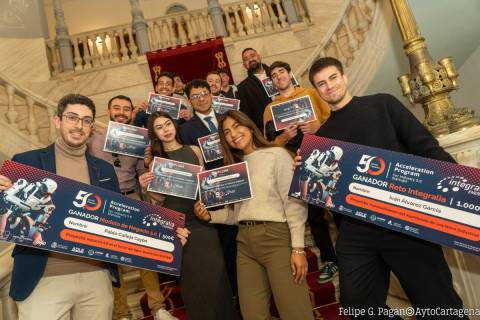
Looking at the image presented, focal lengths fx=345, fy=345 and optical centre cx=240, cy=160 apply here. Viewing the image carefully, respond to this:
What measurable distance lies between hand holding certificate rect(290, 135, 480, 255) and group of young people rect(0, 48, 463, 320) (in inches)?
4.3

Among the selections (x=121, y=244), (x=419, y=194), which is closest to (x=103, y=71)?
(x=121, y=244)

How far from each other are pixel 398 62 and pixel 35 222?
14.4 feet

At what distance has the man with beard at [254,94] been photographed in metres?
3.80

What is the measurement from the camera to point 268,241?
75.3 inches

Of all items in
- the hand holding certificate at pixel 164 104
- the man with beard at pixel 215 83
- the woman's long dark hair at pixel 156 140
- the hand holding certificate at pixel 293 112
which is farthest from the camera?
the man with beard at pixel 215 83

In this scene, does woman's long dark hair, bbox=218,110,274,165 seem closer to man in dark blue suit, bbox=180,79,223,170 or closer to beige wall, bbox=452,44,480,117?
man in dark blue suit, bbox=180,79,223,170

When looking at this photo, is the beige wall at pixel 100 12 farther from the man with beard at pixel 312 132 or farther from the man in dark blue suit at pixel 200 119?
the man with beard at pixel 312 132

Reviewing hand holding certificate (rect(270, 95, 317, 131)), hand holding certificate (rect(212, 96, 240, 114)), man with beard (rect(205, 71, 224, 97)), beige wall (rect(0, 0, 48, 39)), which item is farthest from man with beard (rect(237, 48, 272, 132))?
beige wall (rect(0, 0, 48, 39))

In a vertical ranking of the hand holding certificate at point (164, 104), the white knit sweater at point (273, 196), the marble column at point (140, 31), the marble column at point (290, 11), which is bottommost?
the white knit sweater at point (273, 196)

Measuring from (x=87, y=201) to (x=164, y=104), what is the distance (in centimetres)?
164

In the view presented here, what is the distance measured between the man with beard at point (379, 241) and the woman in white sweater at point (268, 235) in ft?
0.70

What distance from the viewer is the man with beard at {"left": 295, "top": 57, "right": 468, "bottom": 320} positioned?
1.62m

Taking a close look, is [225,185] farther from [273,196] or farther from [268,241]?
[268,241]

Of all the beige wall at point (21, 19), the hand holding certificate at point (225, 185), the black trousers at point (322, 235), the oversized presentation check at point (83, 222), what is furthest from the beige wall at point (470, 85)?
the beige wall at point (21, 19)
